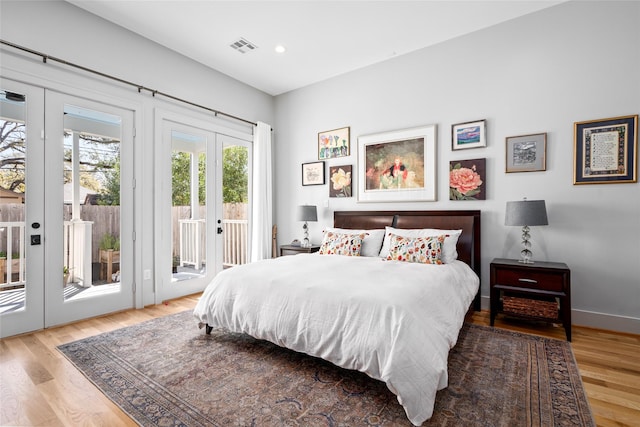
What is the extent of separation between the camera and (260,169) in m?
4.90

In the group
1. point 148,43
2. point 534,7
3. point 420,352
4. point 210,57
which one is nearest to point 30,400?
point 420,352

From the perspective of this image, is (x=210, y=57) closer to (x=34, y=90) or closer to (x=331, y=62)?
(x=331, y=62)

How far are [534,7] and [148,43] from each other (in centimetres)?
421

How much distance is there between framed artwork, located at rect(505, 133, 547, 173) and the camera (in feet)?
10.2

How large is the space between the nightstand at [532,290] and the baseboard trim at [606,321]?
0.28 metres

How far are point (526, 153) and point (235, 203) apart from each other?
3.81 m

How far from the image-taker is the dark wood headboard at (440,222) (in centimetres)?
340

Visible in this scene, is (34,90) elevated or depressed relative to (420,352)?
elevated

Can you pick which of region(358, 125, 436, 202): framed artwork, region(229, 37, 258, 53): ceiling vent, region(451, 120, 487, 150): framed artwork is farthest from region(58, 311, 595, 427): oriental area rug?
region(229, 37, 258, 53): ceiling vent

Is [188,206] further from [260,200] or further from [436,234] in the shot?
[436,234]

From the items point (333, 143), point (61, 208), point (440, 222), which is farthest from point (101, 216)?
point (440, 222)

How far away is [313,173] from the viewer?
4.84m

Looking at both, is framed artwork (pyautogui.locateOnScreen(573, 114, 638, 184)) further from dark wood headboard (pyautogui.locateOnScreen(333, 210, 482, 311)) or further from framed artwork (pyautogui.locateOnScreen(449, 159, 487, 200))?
dark wood headboard (pyautogui.locateOnScreen(333, 210, 482, 311))

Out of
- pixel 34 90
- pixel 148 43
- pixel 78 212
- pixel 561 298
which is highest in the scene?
pixel 148 43
